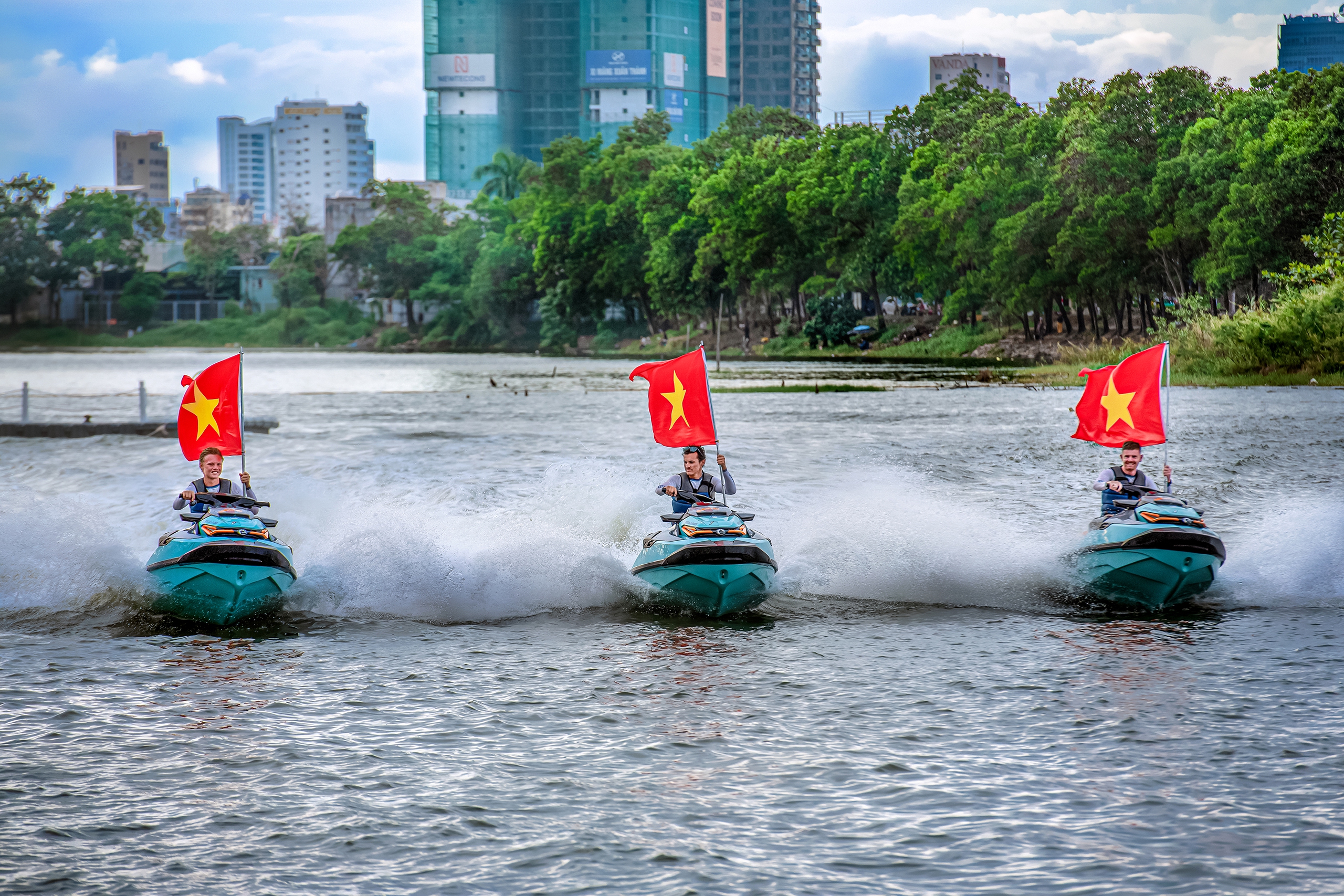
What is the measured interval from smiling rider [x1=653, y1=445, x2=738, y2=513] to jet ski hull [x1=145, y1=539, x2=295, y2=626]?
4.21m

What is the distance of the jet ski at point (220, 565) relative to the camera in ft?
47.5

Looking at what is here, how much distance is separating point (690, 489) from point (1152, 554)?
4940 mm

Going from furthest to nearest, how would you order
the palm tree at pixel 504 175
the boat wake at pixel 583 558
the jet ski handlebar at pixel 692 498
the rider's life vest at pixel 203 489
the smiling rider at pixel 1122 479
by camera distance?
the palm tree at pixel 504 175
the boat wake at pixel 583 558
the smiling rider at pixel 1122 479
the jet ski handlebar at pixel 692 498
the rider's life vest at pixel 203 489

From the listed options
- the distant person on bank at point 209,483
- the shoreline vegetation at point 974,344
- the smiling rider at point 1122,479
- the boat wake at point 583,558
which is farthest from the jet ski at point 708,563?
the shoreline vegetation at point 974,344

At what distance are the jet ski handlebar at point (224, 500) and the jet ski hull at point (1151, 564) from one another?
895 cm

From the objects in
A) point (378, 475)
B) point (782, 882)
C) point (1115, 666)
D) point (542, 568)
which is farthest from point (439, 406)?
point (782, 882)

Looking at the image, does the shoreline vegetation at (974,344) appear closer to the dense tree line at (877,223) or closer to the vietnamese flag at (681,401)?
the dense tree line at (877,223)

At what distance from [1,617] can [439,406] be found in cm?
3530

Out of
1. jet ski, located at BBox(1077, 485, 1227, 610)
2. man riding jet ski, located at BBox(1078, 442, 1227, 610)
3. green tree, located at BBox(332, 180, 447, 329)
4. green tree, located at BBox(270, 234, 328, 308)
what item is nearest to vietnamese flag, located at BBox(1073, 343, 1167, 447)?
man riding jet ski, located at BBox(1078, 442, 1227, 610)

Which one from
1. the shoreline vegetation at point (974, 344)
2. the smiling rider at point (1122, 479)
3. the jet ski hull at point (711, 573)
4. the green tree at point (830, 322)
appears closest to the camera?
the jet ski hull at point (711, 573)

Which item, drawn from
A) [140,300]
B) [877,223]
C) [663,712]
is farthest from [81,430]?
[140,300]

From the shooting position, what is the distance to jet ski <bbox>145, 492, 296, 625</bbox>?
570 inches

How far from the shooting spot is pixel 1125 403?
16.0m

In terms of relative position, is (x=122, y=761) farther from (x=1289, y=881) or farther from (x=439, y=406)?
(x=439, y=406)
